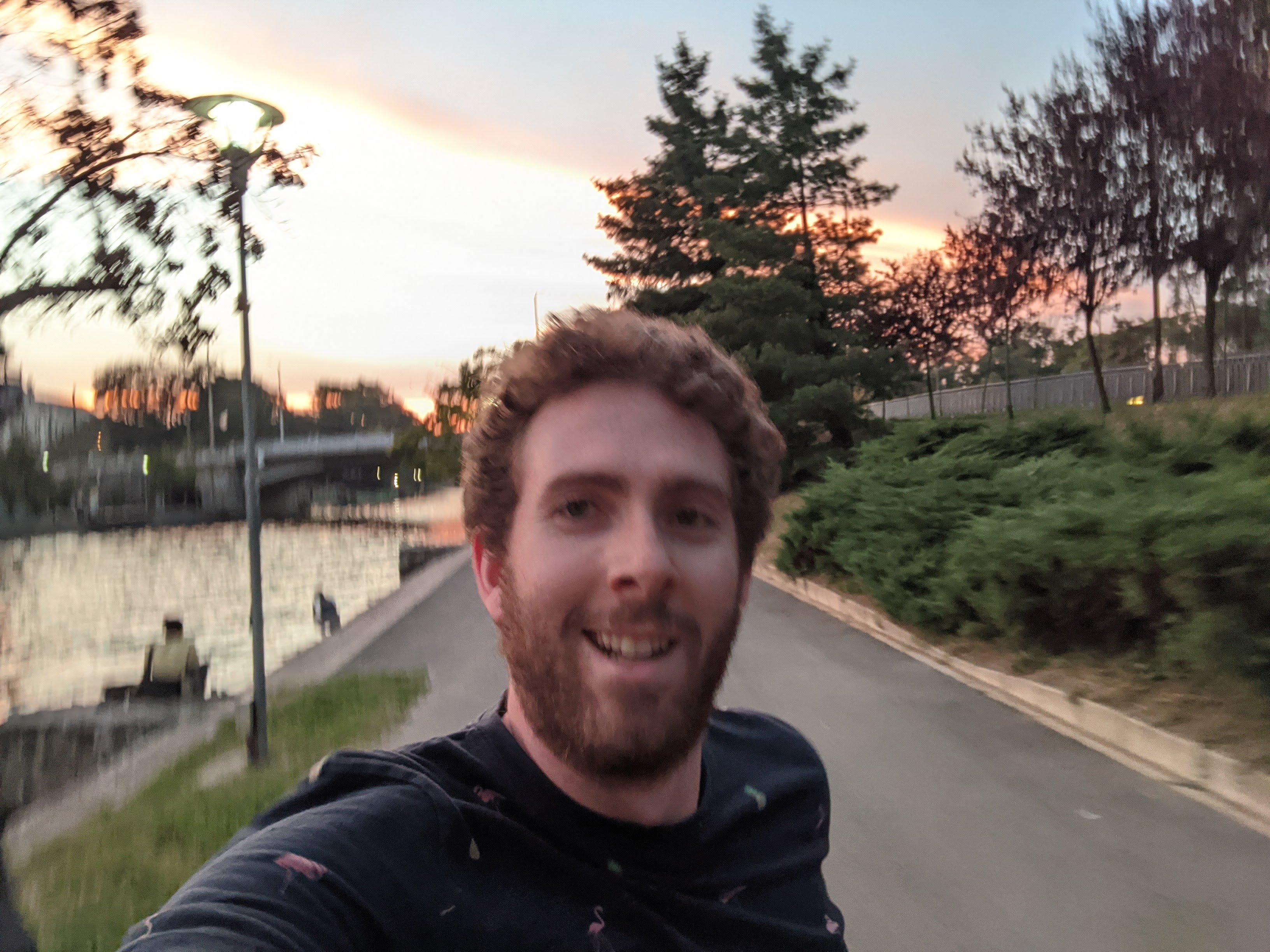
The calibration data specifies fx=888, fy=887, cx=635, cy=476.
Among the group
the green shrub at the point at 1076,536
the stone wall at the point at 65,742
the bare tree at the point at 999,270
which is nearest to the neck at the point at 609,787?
the stone wall at the point at 65,742

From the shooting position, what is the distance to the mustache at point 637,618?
137 centimetres

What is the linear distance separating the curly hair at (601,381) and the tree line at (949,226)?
10252 mm

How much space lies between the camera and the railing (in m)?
21.2

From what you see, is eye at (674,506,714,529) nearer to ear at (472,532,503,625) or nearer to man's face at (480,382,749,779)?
man's face at (480,382,749,779)

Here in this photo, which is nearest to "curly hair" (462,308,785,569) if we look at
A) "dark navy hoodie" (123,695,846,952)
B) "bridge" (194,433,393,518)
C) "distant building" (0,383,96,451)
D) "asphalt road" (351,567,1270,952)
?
"dark navy hoodie" (123,695,846,952)

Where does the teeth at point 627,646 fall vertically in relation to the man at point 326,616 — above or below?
above

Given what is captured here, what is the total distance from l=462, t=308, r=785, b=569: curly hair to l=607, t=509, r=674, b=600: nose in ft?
0.83

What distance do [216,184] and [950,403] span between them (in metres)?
34.4

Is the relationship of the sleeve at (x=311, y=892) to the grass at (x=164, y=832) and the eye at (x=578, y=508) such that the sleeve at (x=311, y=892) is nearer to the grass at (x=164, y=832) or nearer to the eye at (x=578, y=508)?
the eye at (x=578, y=508)

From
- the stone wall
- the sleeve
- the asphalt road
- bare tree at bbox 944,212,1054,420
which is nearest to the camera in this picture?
the sleeve

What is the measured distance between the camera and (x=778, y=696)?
6957mm

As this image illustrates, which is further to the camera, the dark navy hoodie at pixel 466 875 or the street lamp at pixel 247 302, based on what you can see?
the street lamp at pixel 247 302

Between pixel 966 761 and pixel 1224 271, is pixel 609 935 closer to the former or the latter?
pixel 966 761

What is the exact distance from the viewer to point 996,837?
415 centimetres
